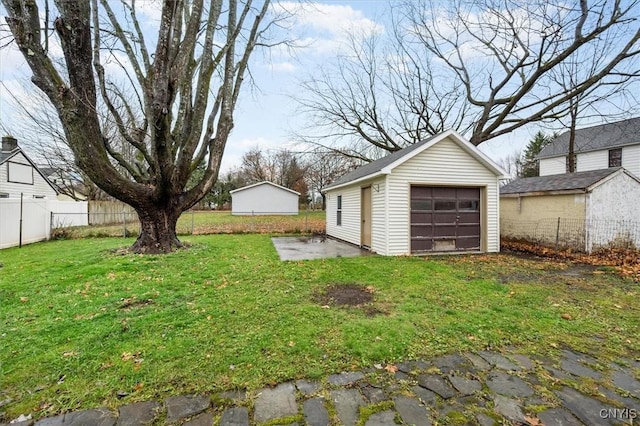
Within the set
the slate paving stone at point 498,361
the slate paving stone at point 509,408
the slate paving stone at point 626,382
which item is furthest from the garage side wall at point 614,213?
the slate paving stone at point 509,408

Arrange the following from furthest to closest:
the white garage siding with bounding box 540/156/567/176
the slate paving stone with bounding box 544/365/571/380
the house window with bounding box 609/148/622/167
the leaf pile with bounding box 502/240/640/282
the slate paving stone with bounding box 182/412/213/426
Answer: the white garage siding with bounding box 540/156/567/176 < the house window with bounding box 609/148/622/167 < the leaf pile with bounding box 502/240/640/282 < the slate paving stone with bounding box 544/365/571/380 < the slate paving stone with bounding box 182/412/213/426

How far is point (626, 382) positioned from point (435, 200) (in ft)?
22.8

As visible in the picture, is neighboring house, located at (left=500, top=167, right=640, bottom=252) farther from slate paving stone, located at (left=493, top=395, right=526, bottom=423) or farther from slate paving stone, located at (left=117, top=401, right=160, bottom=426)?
slate paving stone, located at (left=117, top=401, right=160, bottom=426)

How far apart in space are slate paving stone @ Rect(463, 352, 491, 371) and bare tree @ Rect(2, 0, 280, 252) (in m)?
7.56

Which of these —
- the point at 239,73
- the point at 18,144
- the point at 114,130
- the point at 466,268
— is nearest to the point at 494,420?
the point at 466,268

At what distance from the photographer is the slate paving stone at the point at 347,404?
6.74 ft

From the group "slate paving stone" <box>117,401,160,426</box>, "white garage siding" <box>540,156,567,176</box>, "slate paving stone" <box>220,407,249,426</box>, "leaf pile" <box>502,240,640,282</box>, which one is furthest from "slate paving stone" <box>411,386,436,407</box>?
"white garage siding" <box>540,156,567,176</box>

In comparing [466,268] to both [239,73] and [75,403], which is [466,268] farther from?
[239,73]

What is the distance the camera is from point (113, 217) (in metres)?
19.3

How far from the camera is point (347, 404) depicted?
2205 mm

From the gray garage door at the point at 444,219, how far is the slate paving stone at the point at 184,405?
25.1 ft

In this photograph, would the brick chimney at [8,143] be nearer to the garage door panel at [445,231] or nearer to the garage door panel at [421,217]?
the garage door panel at [421,217]

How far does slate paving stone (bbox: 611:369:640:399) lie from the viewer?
240cm

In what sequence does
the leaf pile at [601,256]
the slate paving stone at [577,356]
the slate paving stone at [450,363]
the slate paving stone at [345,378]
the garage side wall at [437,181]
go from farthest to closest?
1. the garage side wall at [437,181]
2. the leaf pile at [601,256]
3. the slate paving stone at [577,356]
4. the slate paving stone at [450,363]
5. the slate paving stone at [345,378]
